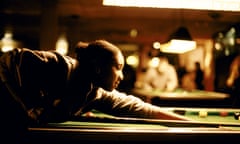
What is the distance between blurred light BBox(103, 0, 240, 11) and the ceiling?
3.70 metres

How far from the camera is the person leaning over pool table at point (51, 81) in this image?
9.75 feet

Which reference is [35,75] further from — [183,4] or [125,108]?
[183,4]

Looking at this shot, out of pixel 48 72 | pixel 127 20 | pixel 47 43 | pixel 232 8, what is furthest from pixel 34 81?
pixel 127 20

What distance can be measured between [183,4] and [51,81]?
1811mm

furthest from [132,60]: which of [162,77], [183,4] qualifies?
[183,4]

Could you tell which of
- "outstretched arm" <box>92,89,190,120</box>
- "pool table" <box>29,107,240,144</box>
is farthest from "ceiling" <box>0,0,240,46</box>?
"pool table" <box>29,107,240,144</box>

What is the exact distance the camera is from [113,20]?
10547mm

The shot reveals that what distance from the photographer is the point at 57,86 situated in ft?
10.5

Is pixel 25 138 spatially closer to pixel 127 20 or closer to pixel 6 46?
pixel 127 20

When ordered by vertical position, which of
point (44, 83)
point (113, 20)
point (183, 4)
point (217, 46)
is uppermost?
point (113, 20)

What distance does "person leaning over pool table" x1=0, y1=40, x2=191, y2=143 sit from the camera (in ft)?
9.75

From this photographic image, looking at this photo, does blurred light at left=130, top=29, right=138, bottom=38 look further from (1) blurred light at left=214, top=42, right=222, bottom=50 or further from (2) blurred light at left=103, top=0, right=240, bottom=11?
(2) blurred light at left=103, top=0, right=240, bottom=11

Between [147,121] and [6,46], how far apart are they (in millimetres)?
14953

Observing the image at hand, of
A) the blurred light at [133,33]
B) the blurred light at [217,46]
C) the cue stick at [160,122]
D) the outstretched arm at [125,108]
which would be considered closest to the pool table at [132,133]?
the cue stick at [160,122]
